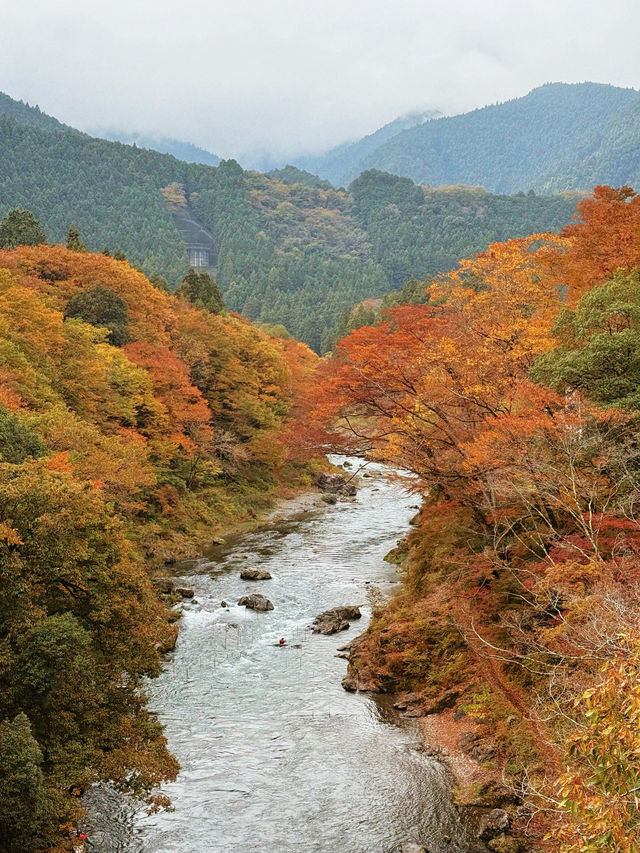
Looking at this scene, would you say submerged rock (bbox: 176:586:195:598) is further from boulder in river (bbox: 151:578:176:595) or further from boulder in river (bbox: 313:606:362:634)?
boulder in river (bbox: 313:606:362:634)

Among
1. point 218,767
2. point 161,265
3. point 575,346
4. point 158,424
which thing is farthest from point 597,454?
point 161,265

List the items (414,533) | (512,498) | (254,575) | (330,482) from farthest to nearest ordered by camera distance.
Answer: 1. (330,482)
2. (254,575)
3. (414,533)
4. (512,498)

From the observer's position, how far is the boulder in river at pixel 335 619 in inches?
1136

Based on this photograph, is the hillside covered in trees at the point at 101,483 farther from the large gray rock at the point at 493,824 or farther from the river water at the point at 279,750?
the large gray rock at the point at 493,824

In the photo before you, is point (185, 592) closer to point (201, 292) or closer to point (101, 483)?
point (101, 483)

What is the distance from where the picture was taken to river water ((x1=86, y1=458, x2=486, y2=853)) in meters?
16.5

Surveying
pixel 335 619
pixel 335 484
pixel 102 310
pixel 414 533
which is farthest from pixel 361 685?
pixel 335 484

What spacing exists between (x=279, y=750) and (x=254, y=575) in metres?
14.8

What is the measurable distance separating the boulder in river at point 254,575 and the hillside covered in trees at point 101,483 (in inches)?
201

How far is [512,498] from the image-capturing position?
2428 cm

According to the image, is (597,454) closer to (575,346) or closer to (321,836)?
(575,346)

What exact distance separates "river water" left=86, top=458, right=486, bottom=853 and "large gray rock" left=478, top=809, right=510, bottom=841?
1.05 ft

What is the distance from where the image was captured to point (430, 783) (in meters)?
18.7

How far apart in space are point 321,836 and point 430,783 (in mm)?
3618
